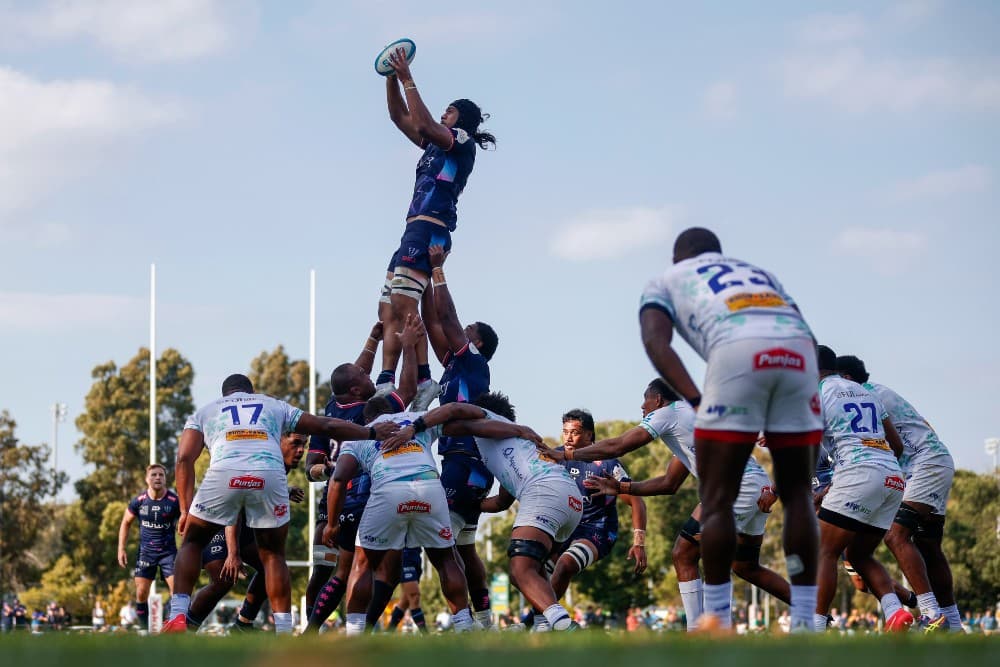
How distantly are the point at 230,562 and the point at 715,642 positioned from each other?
7.70 metres

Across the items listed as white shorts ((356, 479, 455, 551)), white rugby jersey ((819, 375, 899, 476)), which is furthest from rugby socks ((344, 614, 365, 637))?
white rugby jersey ((819, 375, 899, 476))

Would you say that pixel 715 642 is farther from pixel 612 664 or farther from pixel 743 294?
pixel 743 294

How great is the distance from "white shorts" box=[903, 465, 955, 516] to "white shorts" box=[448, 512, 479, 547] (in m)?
4.36

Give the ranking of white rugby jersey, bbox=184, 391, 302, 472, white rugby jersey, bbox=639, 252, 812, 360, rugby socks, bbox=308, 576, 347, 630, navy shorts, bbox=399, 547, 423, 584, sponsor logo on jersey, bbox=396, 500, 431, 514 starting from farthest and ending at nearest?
navy shorts, bbox=399, 547, 423, 584, rugby socks, bbox=308, 576, 347, 630, white rugby jersey, bbox=184, 391, 302, 472, sponsor logo on jersey, bbox=396, 500, 431, 514, white rugby jersey, bbox=639, 252, 812, 360

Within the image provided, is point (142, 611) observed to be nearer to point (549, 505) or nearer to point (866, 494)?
point (549, 505)

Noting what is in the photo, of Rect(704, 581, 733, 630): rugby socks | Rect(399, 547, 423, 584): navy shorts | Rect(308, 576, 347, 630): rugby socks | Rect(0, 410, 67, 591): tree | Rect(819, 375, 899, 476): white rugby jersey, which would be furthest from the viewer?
Rect(0, 410, 67, 591): tree

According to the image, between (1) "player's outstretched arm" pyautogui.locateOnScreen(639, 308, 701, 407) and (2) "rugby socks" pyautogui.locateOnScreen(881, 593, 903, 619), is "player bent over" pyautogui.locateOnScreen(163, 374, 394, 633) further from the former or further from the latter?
(2) "rugby socks" pyautogui.locateOnScreen(881, 593, 903, 619)

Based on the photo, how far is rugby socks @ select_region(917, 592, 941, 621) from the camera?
12.1 metres

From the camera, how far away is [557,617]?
10203mm

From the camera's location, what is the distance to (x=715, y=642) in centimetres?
500

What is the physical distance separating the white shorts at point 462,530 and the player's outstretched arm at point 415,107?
146 inches

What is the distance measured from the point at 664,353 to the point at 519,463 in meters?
4.05

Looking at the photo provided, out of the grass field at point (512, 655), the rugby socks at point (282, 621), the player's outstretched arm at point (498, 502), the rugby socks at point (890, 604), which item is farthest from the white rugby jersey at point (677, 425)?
the grass field at point (512, 655)

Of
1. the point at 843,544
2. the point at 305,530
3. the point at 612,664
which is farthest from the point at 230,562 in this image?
the point at 305,530
